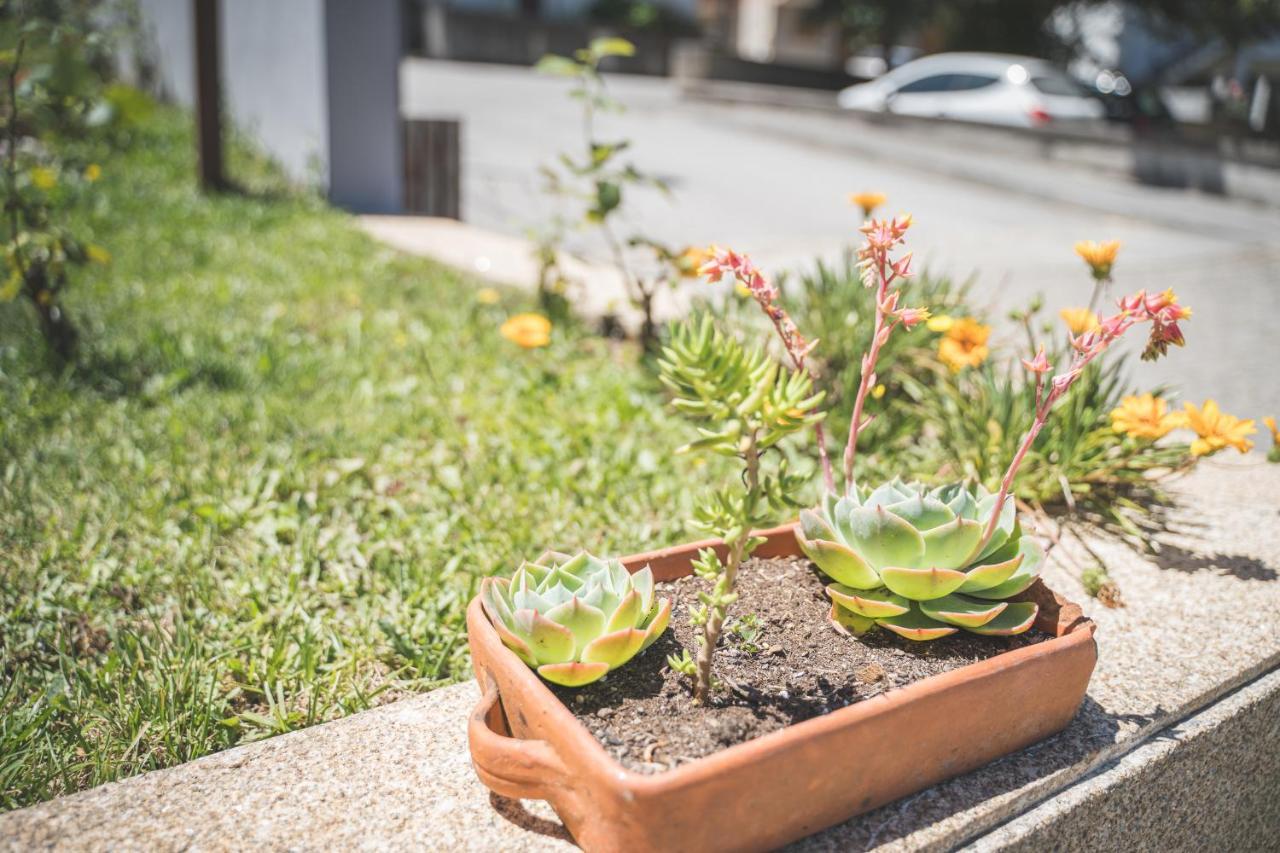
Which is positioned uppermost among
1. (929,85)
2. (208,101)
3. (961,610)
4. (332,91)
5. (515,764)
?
(929,85)

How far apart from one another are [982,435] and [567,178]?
6563mm

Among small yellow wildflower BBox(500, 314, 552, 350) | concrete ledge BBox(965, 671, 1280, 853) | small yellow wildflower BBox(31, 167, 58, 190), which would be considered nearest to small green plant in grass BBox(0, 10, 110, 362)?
small yellow wildflower BBox(31, 167, 58, 190)

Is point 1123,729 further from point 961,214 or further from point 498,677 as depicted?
point 961,214

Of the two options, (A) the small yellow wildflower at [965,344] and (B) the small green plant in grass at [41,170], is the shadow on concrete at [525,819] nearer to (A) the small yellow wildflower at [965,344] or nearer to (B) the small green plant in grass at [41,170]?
(A) the small yellow wildflower at [965,344]

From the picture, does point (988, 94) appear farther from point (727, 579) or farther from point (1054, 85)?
point (727, 579)

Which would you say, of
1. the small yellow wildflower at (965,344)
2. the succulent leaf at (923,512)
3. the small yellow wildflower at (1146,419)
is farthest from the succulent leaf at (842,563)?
the small yellow wildflower at (965,344)

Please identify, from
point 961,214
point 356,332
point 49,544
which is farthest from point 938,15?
point 49,544

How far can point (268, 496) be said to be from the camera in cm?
279

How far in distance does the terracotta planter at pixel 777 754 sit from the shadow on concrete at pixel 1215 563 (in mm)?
887

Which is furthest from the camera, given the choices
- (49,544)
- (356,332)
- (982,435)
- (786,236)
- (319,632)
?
(786,236)

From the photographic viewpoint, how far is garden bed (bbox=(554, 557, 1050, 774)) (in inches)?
57.5

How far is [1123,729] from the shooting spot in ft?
5.64

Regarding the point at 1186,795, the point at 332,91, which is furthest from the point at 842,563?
the point at 332,91

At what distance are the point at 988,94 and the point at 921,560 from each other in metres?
14.9
